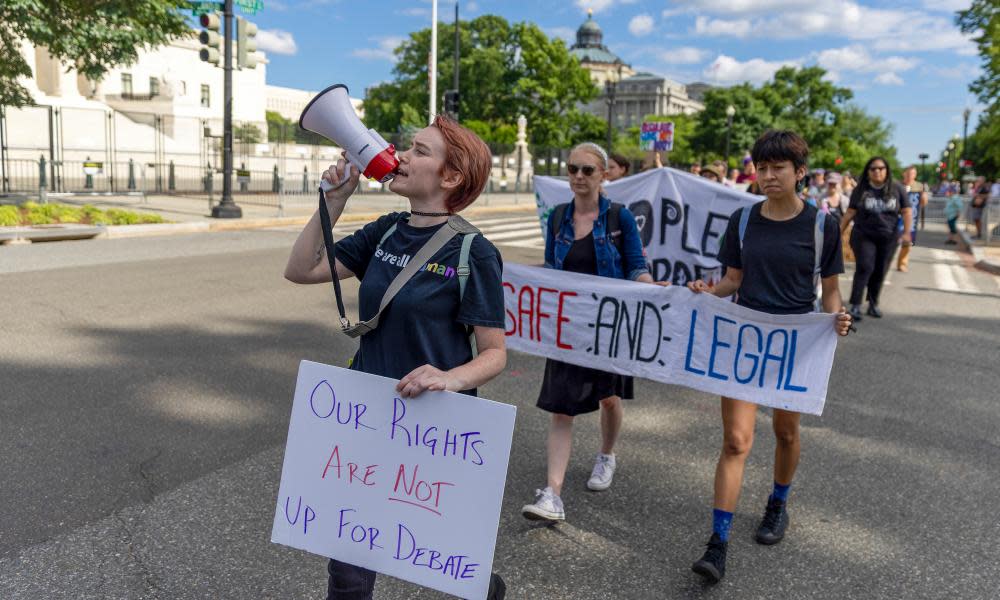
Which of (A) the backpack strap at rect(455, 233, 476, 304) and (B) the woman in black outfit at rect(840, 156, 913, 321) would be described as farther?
(B) the woman in black outfit at rect(840, 156, 913, 321)

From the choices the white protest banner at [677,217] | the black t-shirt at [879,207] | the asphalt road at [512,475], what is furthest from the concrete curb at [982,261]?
the white protest banner at [677,217]

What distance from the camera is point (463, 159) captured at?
7.93 feet

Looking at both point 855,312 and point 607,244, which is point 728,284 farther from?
point 855,312

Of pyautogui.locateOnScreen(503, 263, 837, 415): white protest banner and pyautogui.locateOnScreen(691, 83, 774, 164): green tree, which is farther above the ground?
pyautogui.locateOnScreen(691, 83, 774, 164): green tree

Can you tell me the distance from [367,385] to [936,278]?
563 inches

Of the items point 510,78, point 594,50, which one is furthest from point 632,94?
point 510,78

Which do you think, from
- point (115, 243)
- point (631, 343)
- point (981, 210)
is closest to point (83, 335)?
point (631, 343)

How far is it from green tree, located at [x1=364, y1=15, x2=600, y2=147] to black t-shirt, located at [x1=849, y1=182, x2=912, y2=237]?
59369 millimetres

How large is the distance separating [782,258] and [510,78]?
230 feet

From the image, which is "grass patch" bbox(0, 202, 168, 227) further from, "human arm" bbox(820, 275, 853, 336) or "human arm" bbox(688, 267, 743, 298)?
"human arm" bbox(820, 275, 853, 336)

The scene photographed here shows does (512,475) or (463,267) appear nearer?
(463,267)

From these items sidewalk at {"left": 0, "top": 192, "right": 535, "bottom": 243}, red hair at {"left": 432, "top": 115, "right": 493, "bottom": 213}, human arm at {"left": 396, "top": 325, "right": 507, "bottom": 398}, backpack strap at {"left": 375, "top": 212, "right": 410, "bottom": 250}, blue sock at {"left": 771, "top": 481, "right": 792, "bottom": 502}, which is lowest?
blue sock at {"left": 771, "top": 481, "right": 792, "bottom": 502}

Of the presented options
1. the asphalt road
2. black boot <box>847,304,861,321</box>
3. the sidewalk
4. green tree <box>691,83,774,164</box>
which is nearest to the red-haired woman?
the asphalt road

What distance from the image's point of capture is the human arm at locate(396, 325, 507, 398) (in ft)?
7.38
